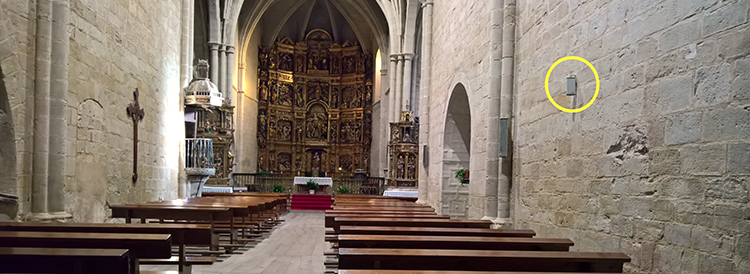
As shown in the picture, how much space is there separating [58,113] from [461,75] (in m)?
5.90

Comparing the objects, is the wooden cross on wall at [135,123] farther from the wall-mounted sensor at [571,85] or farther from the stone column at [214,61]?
the stone column at [214,61]

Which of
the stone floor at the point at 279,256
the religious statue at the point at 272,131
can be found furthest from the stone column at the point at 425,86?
the religious statue at the point at 272,131

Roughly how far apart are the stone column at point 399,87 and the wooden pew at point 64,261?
1699 cm

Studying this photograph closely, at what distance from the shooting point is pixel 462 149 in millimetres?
9617

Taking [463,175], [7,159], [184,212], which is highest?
[7,159]

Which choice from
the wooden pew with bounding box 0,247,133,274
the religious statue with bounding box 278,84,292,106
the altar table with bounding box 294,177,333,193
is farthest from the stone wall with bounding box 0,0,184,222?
the religious statue with bounding box 278,84,292,106

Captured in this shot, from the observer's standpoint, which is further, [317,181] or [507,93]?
A: [317,181]

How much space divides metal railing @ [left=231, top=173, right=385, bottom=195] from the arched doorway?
15270mm

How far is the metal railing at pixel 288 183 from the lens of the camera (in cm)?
2118

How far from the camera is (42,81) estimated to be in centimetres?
546

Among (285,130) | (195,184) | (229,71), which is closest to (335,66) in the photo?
(285,130)

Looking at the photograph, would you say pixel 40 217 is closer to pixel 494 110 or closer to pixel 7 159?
pixel 7 159

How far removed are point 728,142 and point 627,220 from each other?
3.79ft

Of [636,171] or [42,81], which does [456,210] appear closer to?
[636,171]
